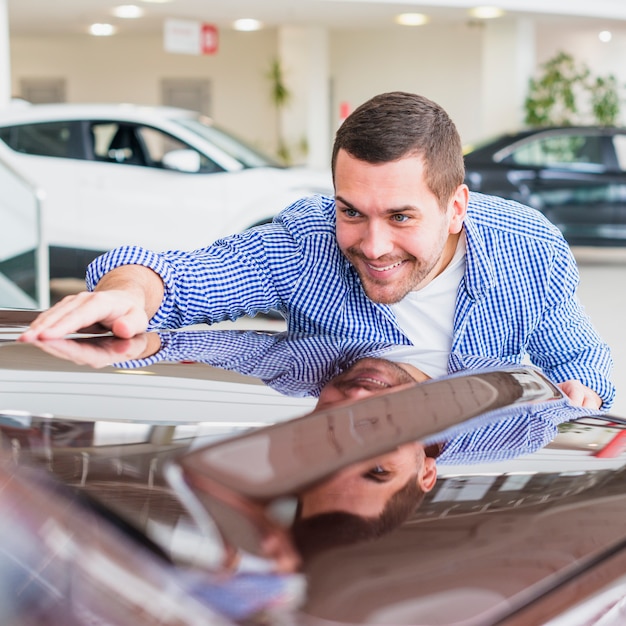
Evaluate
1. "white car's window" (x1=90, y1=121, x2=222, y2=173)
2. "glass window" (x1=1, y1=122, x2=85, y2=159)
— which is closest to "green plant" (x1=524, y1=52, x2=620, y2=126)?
"white car's window" (x1=90, y1=121, x2=222, y2=173)

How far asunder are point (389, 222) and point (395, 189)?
7 cm

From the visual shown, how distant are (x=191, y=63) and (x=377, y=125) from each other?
18.7 m

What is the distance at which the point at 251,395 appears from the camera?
1157 millimetres

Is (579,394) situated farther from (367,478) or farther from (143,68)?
(143,68)

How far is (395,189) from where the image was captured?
1.91 m

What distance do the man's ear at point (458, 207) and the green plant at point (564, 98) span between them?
12524 millimetres

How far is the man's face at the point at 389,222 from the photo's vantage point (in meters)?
1.91

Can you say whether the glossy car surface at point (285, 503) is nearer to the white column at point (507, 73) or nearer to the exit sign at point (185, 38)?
the exit sign at point (185, 38)

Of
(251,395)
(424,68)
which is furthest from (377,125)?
(424,68)

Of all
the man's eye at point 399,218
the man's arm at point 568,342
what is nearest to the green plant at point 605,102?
the man's arm at point 568,342

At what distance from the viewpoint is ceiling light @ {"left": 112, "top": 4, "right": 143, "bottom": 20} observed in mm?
13763

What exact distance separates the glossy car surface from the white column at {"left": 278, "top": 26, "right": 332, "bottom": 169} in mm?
15150

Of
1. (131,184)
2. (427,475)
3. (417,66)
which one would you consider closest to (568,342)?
(427,475)

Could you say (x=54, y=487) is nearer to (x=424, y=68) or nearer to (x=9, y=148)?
(x=9, y=148)
